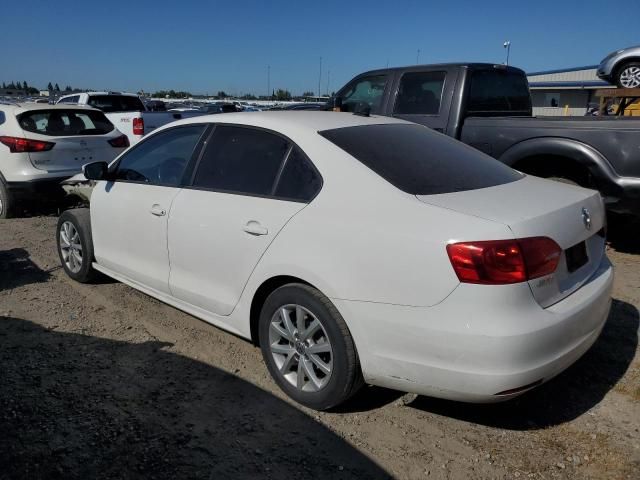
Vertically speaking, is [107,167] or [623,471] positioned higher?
[107,167]

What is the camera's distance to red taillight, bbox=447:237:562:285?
2344 mm

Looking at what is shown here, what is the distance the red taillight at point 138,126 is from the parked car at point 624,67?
8.64 m

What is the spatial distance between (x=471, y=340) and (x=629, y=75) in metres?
9.33

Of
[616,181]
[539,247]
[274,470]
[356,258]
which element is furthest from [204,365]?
[616,181]

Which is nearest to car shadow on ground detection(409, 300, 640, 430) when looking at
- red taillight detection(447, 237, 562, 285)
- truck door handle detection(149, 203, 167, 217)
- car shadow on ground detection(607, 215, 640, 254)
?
red taillight detection(447, 237, 562, 285)

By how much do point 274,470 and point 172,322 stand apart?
1.97 m

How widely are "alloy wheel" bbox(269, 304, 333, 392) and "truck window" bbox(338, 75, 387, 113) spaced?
4.29 metres

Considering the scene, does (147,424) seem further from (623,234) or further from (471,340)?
(623,234)

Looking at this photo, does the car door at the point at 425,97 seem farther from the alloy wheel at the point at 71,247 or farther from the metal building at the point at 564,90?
the metal building at the point at 564,90

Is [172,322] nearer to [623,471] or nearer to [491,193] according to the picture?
[491,193]

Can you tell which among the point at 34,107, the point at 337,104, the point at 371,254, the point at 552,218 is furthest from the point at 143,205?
the point at 34,107

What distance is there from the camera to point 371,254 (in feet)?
8.42

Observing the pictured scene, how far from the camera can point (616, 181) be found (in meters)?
4.96

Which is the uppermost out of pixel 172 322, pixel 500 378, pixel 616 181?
pixel 616 181
